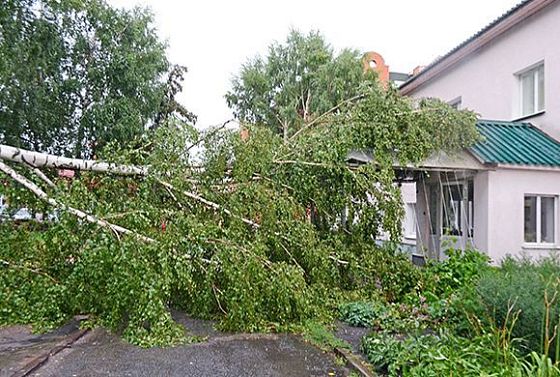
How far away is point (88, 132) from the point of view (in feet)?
46.1

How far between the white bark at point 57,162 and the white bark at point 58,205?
303 millimetres

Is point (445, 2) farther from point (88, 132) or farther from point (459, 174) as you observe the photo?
point (88, 132)

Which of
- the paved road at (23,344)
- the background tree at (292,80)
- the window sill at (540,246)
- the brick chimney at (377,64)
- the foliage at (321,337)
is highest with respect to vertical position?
the brick chimney at (377,64)

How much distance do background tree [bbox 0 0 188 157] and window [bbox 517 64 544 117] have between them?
11.2 metres

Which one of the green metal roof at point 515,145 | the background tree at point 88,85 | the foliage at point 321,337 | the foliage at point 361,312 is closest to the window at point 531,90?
the green metal roof at point 515,145

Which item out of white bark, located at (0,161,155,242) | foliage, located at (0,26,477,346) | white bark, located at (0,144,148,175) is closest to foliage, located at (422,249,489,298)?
foliage, located at (0,26,477,346)

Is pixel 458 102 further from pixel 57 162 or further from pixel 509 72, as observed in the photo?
pixel 57 162

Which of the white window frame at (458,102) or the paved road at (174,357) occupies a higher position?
the white window frame at (458,102)

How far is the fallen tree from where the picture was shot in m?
5.65

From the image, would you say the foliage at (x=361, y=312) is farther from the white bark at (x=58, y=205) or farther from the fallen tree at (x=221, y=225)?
the white bark at (x=58, y=205)

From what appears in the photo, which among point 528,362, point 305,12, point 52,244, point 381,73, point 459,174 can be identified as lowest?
point 528,362

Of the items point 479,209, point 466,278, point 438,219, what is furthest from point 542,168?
point 466,278

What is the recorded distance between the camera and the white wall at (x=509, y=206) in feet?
30.2

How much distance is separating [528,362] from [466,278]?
383cm
